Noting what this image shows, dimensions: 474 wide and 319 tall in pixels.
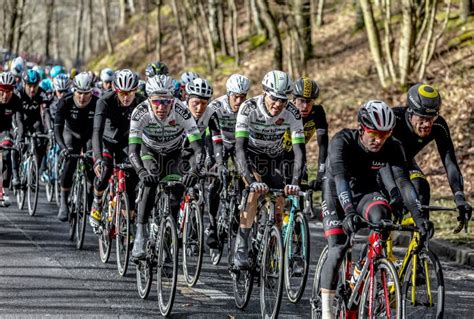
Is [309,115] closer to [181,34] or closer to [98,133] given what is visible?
[98,133]

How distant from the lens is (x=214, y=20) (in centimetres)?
3741

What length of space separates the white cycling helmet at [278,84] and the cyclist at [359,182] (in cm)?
166

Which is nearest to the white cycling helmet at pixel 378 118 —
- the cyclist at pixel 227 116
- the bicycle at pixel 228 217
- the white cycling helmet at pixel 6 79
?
the bicycle at pixel 228 217

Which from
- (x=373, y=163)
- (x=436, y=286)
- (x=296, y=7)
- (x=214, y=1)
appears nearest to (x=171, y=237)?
(x=373, y=163)

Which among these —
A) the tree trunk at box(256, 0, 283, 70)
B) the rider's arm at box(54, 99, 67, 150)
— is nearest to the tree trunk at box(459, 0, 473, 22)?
the tree trunk at box(256, 0, 283, 70)

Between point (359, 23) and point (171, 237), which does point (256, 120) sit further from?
point (359, 23)

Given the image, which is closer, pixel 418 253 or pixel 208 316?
pixel 418 253

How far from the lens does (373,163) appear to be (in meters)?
6.84

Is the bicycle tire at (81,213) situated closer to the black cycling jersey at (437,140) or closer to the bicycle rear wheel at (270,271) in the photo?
the bicycle rear wheel at (270,271)

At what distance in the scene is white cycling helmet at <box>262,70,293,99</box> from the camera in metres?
8.48

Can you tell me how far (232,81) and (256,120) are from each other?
69.0 inches

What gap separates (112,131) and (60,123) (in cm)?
148

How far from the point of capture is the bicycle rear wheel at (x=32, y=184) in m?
13.7

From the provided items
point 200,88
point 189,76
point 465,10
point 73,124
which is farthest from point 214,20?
point 200,88
